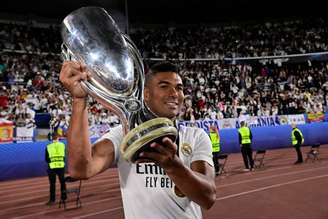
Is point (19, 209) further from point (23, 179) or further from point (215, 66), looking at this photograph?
point (215, 66)

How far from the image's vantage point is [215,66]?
1055 inches

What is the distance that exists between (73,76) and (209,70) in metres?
25.3

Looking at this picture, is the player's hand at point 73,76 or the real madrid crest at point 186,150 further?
the real madrid crest at point 186,150

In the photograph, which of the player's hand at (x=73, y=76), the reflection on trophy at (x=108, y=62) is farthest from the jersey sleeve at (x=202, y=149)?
the player's hand at (x=73, y=76)

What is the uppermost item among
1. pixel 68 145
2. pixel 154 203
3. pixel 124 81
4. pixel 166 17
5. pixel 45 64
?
pixel 166 17

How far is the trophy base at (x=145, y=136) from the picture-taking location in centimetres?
109

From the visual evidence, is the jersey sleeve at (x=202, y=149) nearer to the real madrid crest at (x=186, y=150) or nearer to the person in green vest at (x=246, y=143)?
the real madrid crest at (x=186, y=150)

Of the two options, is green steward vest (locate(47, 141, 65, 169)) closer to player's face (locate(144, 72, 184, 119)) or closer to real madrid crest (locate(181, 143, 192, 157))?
real madrid crest (locate(181, 143, 192, 157))

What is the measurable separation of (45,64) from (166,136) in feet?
68.8

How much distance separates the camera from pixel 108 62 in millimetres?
1382

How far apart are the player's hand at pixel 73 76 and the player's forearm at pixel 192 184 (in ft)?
1.36

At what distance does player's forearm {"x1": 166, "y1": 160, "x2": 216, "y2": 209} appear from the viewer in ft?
4.17

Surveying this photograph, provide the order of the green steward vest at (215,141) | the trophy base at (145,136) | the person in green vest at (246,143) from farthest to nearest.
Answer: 1. the person in green vest at (246,143)
2. the green steward vest at (215,141)
3. the trophy base at (145,136)

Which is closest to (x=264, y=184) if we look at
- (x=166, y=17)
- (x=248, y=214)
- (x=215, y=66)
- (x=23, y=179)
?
(x=248, y=214)
